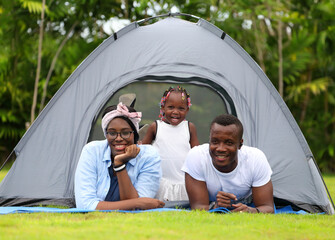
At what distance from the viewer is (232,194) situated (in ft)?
11.4

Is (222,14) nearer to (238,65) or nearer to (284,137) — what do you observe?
(238,65)

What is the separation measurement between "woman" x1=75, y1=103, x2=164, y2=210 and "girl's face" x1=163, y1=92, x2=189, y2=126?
3.21ft

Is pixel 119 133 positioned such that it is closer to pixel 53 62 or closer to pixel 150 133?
pixel 150 133

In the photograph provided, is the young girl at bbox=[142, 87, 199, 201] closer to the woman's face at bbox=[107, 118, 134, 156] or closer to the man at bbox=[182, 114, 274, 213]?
the man at bbox=[182, 114, 274, 213]

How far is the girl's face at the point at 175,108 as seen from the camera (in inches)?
183

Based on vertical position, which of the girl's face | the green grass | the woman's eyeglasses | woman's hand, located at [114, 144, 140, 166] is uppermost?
the girl's face

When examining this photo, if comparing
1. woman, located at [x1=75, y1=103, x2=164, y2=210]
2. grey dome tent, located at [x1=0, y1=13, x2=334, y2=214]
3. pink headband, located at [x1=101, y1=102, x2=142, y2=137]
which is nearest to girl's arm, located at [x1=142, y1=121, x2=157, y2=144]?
grey dome tent, located at [x1=0, y1=13, x2=334, y2=214]

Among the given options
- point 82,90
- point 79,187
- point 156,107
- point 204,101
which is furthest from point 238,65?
point 79,187

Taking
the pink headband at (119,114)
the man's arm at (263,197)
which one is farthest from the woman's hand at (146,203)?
the man's arm at (263,197)

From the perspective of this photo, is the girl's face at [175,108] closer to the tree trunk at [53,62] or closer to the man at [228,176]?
the man at [228,176]

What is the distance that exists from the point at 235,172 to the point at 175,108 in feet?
4.19

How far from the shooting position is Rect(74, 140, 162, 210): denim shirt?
3.55 metres

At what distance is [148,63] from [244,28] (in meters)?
5.41

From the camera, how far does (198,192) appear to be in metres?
3.58
